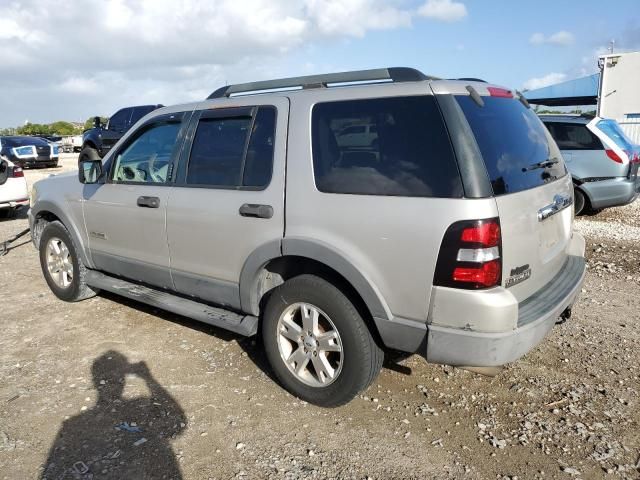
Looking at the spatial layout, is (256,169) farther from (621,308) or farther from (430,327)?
(621,308)

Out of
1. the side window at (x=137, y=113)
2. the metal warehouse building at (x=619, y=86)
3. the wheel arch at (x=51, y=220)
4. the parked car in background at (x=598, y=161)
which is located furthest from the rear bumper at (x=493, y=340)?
the metal warehouse building at (x=619, y=86)

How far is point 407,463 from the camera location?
2775mm

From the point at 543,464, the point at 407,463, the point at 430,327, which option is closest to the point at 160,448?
the point at 407,463

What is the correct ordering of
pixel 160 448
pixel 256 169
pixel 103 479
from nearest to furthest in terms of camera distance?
pixel 103 479
pixel 160 448
pixel 256 169

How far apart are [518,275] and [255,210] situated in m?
1.61

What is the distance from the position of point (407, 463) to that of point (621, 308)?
10.4ft

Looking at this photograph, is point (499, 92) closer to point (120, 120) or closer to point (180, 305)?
point (180, 305)

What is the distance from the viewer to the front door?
3967 millimetres

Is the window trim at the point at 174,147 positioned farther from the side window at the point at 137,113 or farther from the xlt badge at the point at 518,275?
the side window at the point at 137,113

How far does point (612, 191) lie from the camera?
852cm

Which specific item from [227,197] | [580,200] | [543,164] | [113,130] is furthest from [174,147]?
[113,130]

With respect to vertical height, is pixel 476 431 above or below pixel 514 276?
below

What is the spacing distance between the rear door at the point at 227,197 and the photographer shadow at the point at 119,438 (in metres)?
0.82

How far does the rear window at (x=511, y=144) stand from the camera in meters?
2.72
